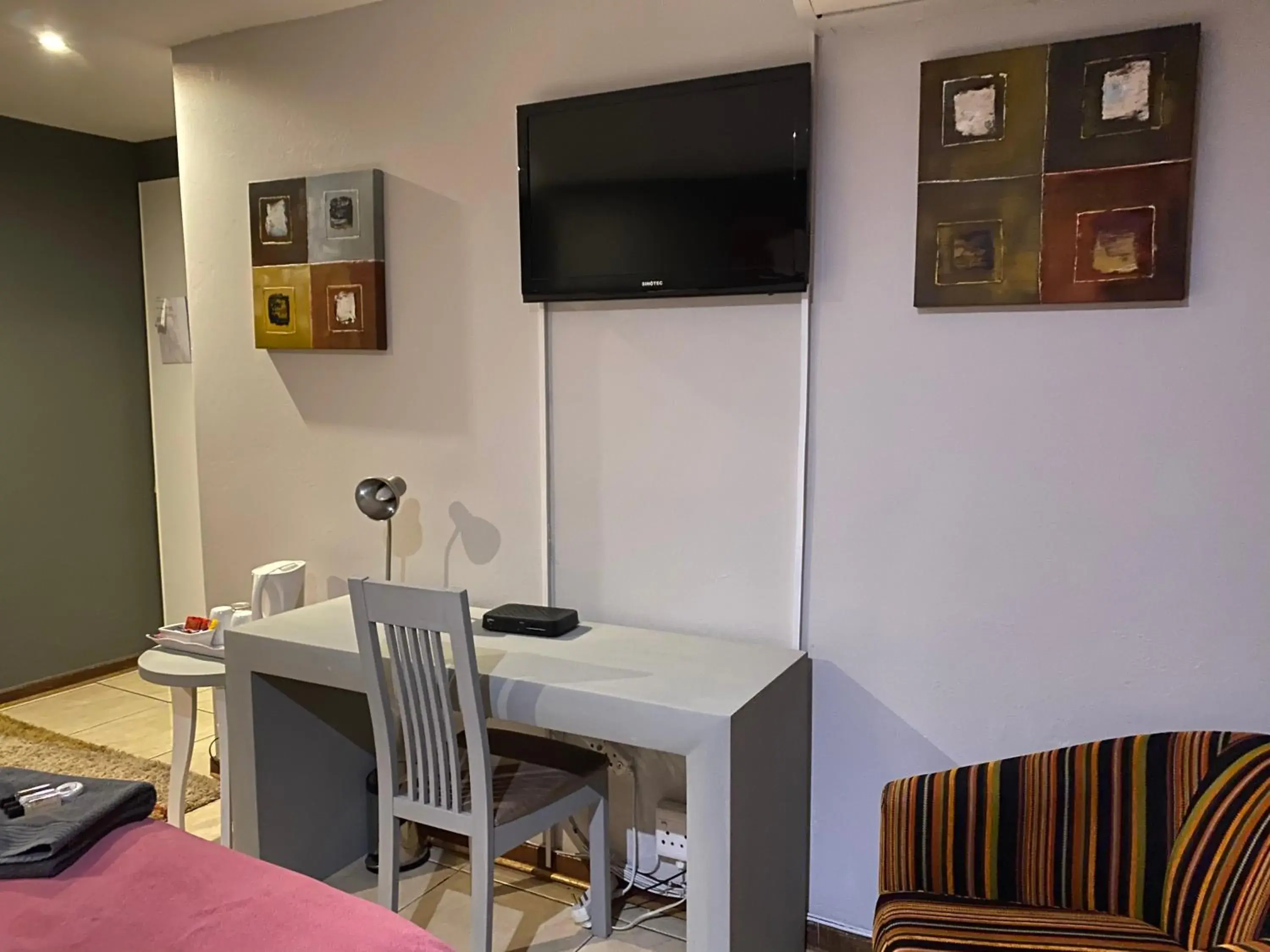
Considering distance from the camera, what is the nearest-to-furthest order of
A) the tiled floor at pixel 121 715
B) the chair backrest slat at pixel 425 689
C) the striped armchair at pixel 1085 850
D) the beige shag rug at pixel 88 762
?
1. the striped armchair at pixel 1085 850
2. the chair backrest slat at pixel 425 689
3. the beige shag rug at pixel 88 762
4. the tiled floor at pixel 121 715

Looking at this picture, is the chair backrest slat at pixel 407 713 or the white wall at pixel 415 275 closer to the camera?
the chair backrest slat at pixel 407 713

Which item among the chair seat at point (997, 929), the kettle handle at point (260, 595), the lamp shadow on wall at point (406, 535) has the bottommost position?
the chair seat at point (997, 929)

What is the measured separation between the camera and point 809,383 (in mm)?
2230

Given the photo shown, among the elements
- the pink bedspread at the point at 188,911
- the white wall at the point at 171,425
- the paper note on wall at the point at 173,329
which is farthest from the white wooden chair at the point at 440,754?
the paper note on wall at the point at 173,329

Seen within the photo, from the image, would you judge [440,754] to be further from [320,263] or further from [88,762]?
[88,762]

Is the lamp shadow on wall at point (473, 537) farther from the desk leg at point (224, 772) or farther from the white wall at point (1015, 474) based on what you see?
the white wall at point (1015, 474)

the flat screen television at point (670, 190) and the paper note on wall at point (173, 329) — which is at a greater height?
the flat screen television at point (670, 190)

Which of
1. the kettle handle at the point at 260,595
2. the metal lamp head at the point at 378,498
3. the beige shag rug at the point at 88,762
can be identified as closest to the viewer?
the metal lamp head at the point at 378,498

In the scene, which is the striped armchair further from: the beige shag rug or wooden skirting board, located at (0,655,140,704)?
wooden skirting board, located at (0,655,140,704)

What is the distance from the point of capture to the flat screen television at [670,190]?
2.14m

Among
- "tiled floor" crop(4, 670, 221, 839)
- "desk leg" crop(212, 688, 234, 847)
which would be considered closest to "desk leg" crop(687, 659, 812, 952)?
"desk leg" crop(212, 688, 234, 847)

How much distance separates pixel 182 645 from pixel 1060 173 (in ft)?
8.43

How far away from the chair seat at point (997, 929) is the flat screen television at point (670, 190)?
1.30 m

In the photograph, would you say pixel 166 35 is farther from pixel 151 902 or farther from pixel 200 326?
pixel 151 902
